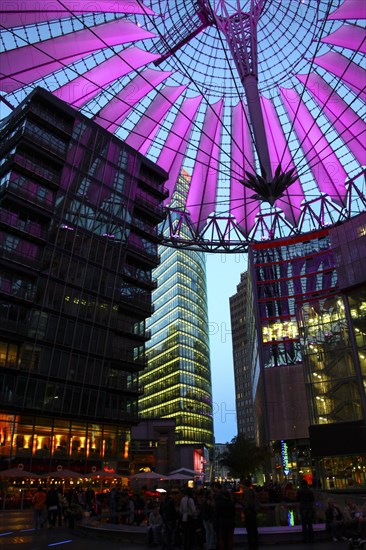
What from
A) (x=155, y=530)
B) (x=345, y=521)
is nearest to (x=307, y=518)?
(x=345, y=521)

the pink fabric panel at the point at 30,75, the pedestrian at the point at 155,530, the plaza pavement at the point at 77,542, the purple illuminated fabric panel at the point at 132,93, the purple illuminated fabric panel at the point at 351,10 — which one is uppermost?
the purple illuminated fabric panel at the point at 132,93

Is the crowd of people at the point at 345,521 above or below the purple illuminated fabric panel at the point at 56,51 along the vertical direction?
below

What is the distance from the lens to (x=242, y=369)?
16162cm

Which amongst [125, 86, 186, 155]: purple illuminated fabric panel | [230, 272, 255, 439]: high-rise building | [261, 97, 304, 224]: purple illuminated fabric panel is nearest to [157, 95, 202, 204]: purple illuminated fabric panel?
[125, 86, 186, 155]: purple illuminated fabric panel

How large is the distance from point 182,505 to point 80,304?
34.3m

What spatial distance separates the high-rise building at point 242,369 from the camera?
506 feet

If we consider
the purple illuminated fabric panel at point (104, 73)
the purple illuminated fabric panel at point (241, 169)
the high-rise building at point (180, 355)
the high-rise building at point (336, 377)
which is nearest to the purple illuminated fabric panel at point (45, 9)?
the purple illuminated fabric panel at point (104, 73)

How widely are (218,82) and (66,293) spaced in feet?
82.3

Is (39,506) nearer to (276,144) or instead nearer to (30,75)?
(30,75)

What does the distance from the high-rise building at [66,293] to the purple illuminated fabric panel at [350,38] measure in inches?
897

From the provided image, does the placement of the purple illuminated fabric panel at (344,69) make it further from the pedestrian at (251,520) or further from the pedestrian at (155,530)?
the pedestrian at (155,530)

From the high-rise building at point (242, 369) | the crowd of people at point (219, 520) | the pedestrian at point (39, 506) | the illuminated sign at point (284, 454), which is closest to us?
the crowd of people at point (219, 520)

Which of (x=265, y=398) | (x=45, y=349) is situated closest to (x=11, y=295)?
(x=45, y=349)

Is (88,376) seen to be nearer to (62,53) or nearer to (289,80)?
(62,53)
